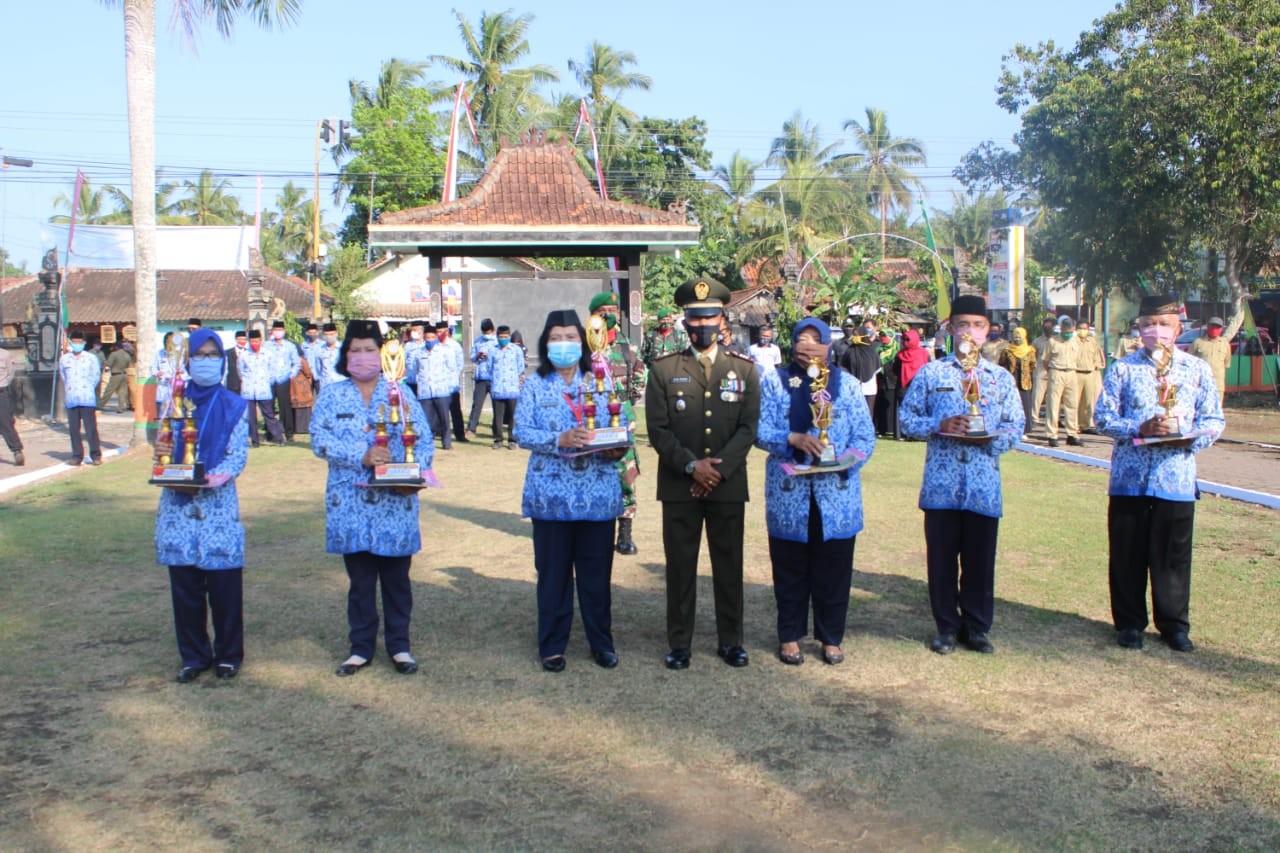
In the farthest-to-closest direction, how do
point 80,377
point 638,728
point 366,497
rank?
point 80,377 < point 366,497 < point 638,728

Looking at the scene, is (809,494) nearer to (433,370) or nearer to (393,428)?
(393,428)

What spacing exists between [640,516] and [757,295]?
2878 cm

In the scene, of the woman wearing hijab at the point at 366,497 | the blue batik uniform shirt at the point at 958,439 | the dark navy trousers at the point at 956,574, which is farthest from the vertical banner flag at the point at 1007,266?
the woman wearing hijab at the point at 366,497

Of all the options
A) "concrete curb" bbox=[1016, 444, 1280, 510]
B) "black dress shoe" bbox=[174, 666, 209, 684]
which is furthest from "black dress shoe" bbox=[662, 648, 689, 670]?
"concrete curb" bbox=[1016, 444, 1280, 510]

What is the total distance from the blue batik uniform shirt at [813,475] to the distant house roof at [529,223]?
584 inches

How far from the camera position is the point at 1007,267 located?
21.0 m

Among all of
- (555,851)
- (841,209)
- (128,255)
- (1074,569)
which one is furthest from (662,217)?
(841,209)

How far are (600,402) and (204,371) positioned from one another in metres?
1.91

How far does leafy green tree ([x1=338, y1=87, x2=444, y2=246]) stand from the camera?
42562 millimetres

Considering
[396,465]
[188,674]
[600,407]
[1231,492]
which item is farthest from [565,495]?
[1231,492]

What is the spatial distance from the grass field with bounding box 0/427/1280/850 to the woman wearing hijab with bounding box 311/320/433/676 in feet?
0.85

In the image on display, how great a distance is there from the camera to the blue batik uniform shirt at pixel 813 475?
5496 millimetres

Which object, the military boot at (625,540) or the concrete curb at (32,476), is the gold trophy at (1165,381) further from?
the concrete curb at (32,476)

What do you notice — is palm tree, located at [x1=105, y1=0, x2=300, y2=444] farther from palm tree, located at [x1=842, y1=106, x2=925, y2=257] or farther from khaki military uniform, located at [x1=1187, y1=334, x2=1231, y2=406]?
palm tree, located at [x1=842, y1=106, x2=925, y2=257]
